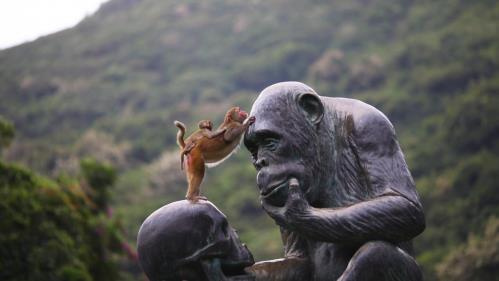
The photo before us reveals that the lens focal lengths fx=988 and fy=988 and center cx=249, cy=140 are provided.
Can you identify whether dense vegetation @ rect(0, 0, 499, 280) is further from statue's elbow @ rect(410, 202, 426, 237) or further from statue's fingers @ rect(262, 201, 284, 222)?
statue's elbow @ rect(410, 202, 426, 237)

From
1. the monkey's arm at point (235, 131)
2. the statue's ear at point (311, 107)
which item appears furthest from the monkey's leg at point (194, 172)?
the statue's ear at point (311, 107)

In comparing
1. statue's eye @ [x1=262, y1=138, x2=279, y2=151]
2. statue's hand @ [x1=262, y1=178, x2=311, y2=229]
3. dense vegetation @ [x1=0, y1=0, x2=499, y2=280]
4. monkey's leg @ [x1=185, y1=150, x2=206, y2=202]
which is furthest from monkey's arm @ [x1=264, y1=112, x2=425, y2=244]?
dense vegetation @ [x1=0, y1=0, x2=499, y2=280]

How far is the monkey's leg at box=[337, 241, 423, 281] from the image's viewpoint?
398cm

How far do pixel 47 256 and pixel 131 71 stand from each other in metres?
38.4

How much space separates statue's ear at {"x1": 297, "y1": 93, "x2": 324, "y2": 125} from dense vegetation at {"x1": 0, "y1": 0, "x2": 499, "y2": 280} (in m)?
10.6

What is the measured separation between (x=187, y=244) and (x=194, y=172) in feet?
1.10

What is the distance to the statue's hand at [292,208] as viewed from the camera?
409 centimetres

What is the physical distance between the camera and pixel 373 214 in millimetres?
4055

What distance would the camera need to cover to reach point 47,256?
13.2 meters

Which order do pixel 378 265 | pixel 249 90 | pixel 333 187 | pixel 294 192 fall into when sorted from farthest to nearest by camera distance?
pixel 249 90
pixel 333 187
pixel 294 192
pixel 378 265

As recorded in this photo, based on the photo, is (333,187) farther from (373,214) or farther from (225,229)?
(225,229)

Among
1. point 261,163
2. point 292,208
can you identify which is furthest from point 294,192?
point 261,163

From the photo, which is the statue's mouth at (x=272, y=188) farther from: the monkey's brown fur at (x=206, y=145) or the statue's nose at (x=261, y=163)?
the monkey's brown fur at (x=206, y=145)

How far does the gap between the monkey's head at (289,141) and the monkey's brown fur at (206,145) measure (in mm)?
76
